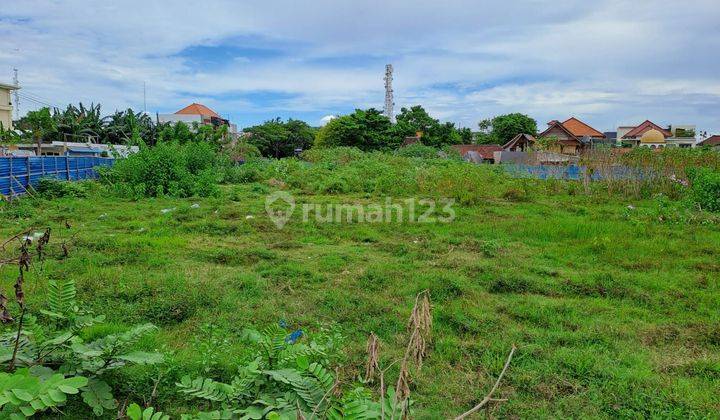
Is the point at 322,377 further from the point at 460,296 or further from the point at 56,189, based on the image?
the point at 56,189

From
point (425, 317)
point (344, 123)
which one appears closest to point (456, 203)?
point (425, 317)

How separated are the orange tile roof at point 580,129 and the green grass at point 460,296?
33.2m

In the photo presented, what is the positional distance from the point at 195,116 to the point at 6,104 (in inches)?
661

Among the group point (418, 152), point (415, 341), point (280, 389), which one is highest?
point (418, 152)

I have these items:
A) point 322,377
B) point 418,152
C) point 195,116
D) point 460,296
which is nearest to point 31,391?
point 322,377

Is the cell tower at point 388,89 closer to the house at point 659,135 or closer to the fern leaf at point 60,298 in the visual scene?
the house at point 659,135

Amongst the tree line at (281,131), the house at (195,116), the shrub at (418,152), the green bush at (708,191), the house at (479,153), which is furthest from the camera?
the house at (195,116)

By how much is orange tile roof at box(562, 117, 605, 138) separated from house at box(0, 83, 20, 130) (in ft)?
135

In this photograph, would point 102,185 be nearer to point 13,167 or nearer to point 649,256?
point 13,167

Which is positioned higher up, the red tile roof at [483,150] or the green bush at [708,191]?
the red tile roof at [483,150]

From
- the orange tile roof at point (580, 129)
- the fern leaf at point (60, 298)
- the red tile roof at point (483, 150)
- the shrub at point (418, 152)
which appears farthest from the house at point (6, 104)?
the orange tile roof at point (580, 129)

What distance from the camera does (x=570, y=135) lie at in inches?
1242

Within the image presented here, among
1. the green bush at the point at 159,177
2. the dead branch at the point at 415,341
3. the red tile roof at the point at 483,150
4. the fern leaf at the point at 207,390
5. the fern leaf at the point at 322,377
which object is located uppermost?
the red tile roof at the point at 483,150

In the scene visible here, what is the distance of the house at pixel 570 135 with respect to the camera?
22.4m
